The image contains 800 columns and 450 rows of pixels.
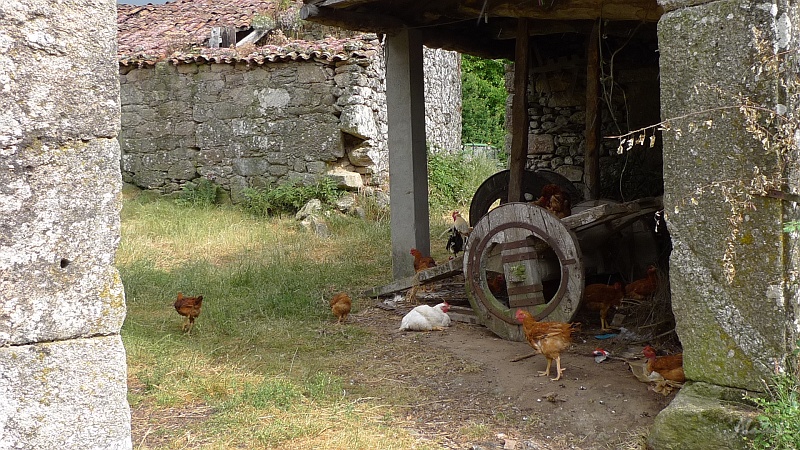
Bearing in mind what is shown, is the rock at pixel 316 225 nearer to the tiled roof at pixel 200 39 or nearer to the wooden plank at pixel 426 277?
the tiled roof at pixel 200 39

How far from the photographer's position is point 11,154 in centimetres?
184

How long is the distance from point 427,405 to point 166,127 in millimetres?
9199

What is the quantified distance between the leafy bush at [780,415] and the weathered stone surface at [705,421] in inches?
2.6

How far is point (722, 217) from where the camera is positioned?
3064 mm

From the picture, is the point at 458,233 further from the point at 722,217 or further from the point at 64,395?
the point at 64,395

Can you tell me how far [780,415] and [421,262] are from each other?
4.02m

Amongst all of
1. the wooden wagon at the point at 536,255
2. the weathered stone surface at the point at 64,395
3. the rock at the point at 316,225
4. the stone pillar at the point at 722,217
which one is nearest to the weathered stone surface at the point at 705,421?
the stone pillar at the point at 722,217

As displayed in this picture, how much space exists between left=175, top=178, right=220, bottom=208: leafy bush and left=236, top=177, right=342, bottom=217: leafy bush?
70 cm

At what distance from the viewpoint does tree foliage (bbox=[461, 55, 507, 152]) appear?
63.8 ft

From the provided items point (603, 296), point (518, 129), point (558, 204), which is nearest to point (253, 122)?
point (518, 129)

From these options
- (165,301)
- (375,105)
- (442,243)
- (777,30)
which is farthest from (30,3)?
(375,105)

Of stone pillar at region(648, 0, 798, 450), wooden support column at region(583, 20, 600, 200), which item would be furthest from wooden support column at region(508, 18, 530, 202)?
stone pillar at region(648, 0, 798, 450)

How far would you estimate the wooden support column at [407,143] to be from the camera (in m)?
6.77

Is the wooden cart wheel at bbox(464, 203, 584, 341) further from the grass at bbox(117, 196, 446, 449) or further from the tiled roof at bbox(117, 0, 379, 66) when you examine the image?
the tiled roof at bbox(117, 0, 379, 66)
